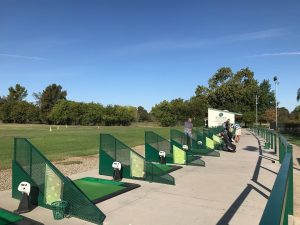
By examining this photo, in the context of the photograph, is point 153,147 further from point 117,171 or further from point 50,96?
point 50,96

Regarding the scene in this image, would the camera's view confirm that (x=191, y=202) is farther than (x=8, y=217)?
Yes

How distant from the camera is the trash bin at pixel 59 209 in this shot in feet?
19.6

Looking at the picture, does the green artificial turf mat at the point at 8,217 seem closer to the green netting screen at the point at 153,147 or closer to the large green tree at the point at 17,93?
the green netting screen at the point at 153,147

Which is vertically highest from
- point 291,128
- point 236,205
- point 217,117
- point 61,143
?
point 217,117

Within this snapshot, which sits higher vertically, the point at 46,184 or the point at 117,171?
the point at 46,184

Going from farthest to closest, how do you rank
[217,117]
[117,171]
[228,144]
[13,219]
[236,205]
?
[217,117]
[228,144]
[117,171]
[236,205]
[13,219]

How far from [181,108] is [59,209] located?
72.2 m

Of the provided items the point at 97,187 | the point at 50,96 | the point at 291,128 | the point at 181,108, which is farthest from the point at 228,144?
the point at 50,96

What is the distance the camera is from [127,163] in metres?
9.60

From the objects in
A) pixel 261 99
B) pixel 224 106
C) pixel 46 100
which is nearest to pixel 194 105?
pixel 224 106

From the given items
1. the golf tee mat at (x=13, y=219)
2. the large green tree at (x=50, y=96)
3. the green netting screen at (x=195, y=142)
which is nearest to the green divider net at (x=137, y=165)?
the golf tee mat at (x=13, y=219)

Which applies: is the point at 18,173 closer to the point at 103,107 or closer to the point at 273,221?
the point at 273,221

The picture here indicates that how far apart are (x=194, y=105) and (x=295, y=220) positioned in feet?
230

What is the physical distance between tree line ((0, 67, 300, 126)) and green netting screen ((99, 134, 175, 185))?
57.1 metres
